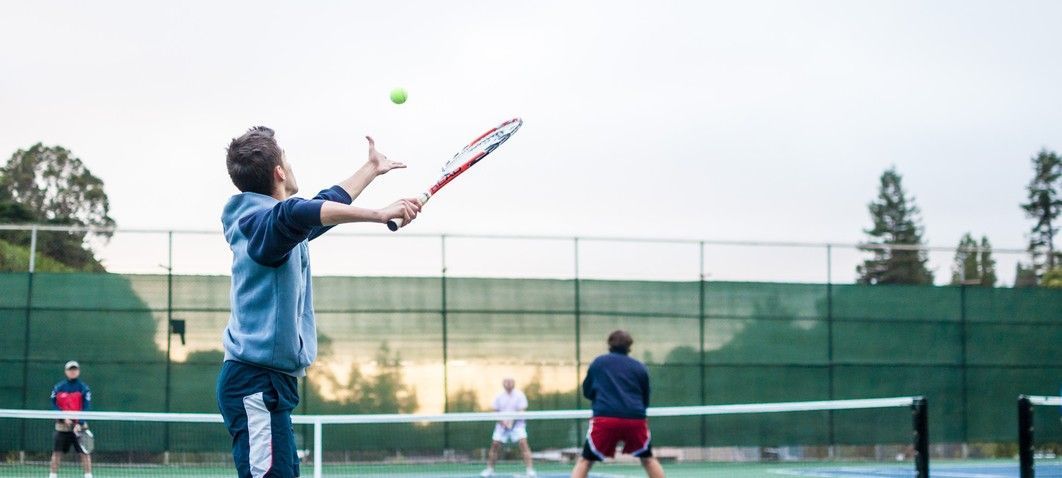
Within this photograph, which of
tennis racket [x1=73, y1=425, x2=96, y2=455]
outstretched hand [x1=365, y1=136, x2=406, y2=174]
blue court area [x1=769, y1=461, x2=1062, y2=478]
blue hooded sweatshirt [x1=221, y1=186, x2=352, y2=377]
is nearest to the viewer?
blue hooded sweatshirt [x1=221, y1=186, x2=352, y2=377]

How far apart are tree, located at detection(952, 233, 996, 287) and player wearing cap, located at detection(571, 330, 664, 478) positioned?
10.3m

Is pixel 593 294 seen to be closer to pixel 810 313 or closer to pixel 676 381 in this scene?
pixel 676 381

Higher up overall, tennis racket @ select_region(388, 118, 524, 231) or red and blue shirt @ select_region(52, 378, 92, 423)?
tennis racket @ select_region(388, 118, 524, 231)

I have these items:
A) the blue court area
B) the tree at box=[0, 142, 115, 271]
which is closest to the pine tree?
the blue court area

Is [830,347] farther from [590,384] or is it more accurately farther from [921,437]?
[921,437]

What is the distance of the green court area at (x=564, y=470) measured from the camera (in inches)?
599

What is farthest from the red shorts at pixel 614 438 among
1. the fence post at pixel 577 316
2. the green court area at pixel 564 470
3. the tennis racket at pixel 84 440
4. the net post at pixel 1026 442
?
the fence post at pixel 577 316

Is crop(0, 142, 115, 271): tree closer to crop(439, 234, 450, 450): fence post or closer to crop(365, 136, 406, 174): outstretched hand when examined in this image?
crop(439, 234, 450, 450): fence post

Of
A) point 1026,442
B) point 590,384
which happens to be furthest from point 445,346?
point 1026,442

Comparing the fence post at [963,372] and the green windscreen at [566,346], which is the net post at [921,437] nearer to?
the green windscreen at [566,346]

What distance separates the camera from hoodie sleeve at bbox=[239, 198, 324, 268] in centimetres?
376

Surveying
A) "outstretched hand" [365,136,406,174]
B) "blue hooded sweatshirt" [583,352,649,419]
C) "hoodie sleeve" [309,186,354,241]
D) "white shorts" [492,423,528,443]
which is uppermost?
"outstretched hand" [365,136,406,174]

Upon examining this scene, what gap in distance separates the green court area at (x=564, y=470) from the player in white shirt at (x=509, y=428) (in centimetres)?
37

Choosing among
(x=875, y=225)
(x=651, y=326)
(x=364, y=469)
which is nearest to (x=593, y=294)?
(x=651, y=326)
